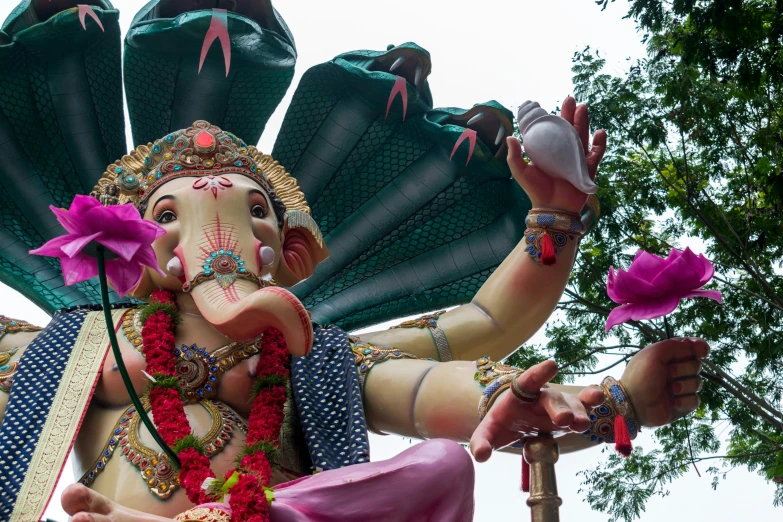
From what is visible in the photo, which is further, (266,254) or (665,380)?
(266,254)

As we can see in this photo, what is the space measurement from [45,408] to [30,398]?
0.07m

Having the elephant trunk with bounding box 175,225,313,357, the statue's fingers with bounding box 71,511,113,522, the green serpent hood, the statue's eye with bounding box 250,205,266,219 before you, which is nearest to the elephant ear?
the statue's eye with bounding box 250,205,266,219

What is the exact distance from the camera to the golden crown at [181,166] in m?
4.30

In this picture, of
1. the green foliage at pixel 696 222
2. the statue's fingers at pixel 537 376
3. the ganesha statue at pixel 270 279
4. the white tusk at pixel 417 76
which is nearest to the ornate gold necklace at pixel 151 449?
the ganesha statue at pixel 270 279

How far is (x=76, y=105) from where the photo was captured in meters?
4.93

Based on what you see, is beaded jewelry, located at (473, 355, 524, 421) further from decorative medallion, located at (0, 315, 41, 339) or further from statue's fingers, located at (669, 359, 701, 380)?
decorative medallion, located at (0, 315, 41, 339)

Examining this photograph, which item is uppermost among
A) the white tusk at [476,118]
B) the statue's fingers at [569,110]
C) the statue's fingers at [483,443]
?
the white tusk at [476,118]

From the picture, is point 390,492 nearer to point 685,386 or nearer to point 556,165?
point 685,386

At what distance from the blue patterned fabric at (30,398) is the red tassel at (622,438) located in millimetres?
1855

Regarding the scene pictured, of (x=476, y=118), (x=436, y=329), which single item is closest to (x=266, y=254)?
(x=436, y=329)

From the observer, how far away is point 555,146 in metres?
3.84

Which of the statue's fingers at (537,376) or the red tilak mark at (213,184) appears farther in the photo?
the red tilak mark at (213,184)

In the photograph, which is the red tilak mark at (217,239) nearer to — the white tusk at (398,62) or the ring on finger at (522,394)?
the white tusk at (398,62)

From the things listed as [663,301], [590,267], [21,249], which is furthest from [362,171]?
[590,267]
